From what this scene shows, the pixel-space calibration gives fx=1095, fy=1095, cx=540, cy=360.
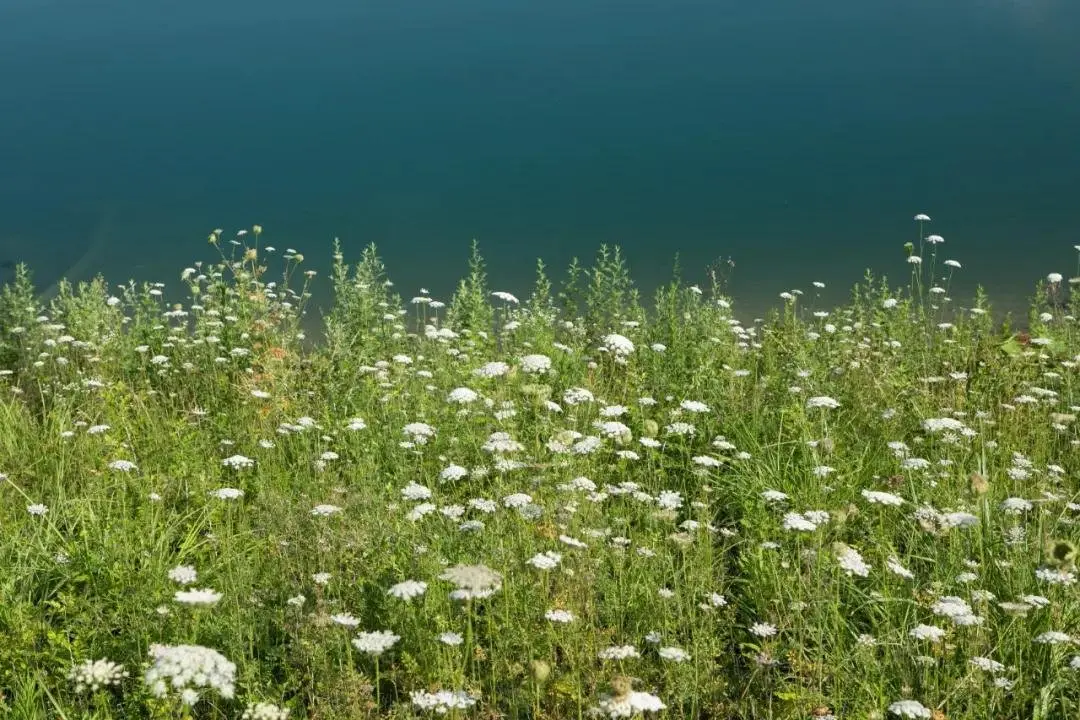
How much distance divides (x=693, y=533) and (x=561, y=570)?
0.77 meters

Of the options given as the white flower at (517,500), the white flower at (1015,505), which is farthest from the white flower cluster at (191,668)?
the white flower at (1015,505)

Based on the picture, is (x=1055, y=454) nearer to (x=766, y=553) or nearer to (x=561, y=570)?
(x=766, y=553)

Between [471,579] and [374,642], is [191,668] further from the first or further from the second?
[471,579]

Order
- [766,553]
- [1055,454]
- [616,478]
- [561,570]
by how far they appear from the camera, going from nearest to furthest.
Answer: [561,570], [766,553], [616,478], [1055,454]

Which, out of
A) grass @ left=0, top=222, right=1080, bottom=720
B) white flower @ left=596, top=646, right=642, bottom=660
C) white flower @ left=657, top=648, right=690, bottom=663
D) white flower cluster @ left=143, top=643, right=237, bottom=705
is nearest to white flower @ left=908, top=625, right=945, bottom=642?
grass @ left=0, top=222, right=1080, bottom=720

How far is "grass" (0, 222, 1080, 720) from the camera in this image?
317cm

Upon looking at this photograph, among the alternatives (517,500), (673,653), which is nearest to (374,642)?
(673,653)

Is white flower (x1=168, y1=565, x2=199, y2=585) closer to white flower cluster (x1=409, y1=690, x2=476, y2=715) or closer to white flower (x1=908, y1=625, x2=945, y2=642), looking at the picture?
white flower cluster (x1=409, y1=690, x2=476, y2=715)

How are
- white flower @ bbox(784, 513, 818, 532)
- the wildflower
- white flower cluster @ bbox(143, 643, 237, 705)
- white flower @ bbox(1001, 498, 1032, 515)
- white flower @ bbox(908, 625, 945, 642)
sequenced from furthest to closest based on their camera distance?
white flower @ bbox(1001, 498, 1032, 515) < white flower @ bbox(784, 513, 818, 532) < white flower @ bbox(908, 625, 945, 642) < the wildflower < white flower cluster @ bbox(143, 643, 237, 705)

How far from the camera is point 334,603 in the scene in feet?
10.8

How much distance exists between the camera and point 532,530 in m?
3.91

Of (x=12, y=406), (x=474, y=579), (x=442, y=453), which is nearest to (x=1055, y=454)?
(x=442, y=453)

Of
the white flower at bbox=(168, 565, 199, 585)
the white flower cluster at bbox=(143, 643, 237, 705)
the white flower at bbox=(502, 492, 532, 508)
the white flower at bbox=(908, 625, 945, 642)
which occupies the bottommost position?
the white flower at bbox=(908, 625, 945, 642)

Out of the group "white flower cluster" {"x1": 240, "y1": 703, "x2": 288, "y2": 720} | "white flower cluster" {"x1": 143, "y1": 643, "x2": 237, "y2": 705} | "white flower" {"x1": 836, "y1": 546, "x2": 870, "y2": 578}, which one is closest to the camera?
"white flower cluster" {"x1": 143, "y1": 643, "x2": 237, "y2": 705}
